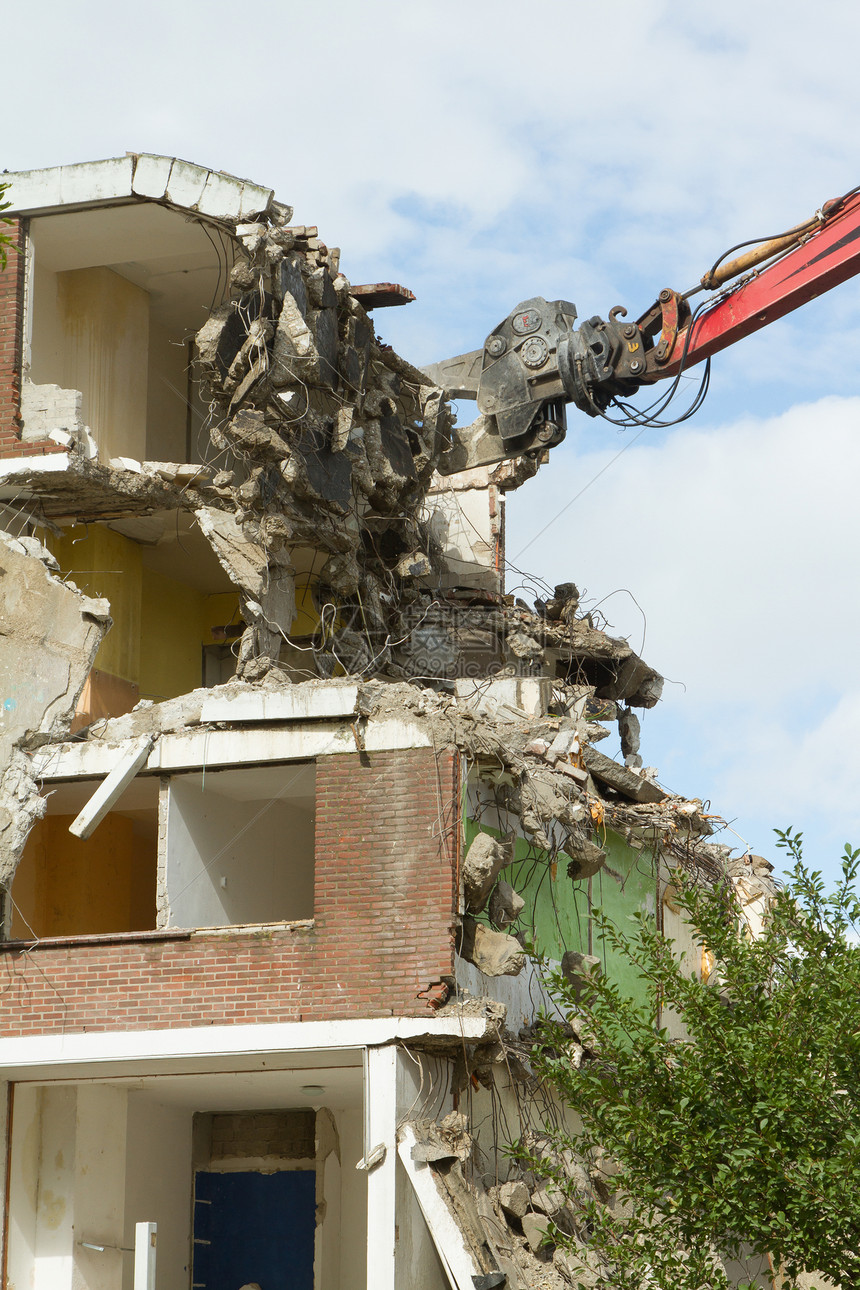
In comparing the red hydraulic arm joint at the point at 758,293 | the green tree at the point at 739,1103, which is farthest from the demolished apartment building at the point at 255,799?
the red hydraulic arm joint at the point at 758,293

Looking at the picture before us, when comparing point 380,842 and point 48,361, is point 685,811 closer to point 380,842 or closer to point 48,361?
point 380,842

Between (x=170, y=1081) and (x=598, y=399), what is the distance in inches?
324

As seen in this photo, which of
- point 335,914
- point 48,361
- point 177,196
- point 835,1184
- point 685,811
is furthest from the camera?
point 685,811

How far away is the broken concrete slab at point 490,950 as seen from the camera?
15266 millimetres

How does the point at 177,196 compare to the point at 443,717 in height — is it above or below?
above

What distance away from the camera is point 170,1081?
1672 centimetres

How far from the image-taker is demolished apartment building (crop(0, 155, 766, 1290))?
15.1 metres

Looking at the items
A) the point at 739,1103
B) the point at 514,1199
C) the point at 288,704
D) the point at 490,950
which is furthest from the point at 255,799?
the point at 739,1103

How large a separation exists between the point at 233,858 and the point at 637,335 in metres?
7.06

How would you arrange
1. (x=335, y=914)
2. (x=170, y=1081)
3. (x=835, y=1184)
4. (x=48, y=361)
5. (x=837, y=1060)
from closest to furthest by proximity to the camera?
(x=835, y=1184) < (x=837, y=1060) < (x=335, y=914) < (x=170, y=1081) < (x=48, y=361)

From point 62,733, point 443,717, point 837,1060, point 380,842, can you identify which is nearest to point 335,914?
point 380,842

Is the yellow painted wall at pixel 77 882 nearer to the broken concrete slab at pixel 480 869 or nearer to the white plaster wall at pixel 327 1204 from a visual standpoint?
the white plaster wall at pixel 327 1204

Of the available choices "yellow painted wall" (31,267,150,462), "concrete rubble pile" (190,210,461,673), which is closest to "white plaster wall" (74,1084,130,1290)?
"concrete rubble pile" (190,210,461,673)

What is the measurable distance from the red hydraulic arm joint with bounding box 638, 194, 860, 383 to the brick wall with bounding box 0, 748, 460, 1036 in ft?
14.8
